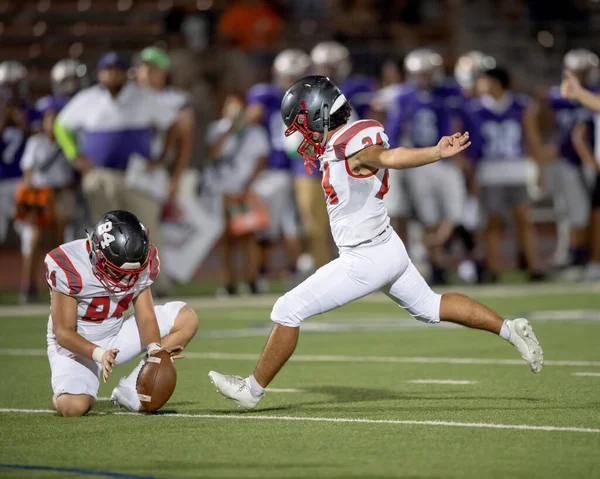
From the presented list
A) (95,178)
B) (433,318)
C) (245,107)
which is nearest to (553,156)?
(245,107)

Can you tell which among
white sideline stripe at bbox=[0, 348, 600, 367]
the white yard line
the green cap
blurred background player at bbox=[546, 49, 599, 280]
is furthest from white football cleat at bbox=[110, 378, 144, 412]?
blurred background player at bbox=[546, 49, 599, 280]

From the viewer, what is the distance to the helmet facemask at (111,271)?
5707 millimetres

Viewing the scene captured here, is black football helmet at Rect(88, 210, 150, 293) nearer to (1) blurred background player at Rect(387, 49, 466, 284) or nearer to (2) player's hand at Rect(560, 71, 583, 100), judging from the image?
(2) player's hand at Rect(560, 71, 583, 100)

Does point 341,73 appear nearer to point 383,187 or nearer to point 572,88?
point 572,88

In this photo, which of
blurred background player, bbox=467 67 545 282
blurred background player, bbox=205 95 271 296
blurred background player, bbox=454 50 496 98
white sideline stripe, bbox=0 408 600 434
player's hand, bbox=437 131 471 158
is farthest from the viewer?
blurred background player, bbox=454 50 496 98

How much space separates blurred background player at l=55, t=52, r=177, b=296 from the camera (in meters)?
11.4

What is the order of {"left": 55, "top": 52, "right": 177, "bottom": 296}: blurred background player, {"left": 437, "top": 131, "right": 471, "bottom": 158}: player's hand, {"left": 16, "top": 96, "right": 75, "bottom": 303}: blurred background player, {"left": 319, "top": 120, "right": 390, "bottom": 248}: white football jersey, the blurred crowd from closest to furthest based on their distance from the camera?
{"left": 437, "top": 131, "right": 471, "bottom": 158}: player's hand < {"left": 319, "top": 120, "right": 390, "bottom": 248}: white football jersey < {"left": 55, "top": 52, "right": 177, "bottom": 296}: blurred background player < the blurred crowd < {"left": 16, "top": 96, "right": 75, "bottom": 303}: blurred background player

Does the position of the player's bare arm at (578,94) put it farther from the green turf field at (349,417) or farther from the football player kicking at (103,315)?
the football player kicking at (103,315)

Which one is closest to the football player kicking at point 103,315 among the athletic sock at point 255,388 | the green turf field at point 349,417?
the green turf field at point 349,417

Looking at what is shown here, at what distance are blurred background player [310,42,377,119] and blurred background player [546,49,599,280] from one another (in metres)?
2.10

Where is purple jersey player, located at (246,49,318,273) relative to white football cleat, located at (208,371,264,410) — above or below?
above

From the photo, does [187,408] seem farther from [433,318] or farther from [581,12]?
[581,12]

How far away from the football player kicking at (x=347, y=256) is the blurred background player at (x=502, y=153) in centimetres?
721

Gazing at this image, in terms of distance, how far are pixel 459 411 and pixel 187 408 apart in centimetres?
130
